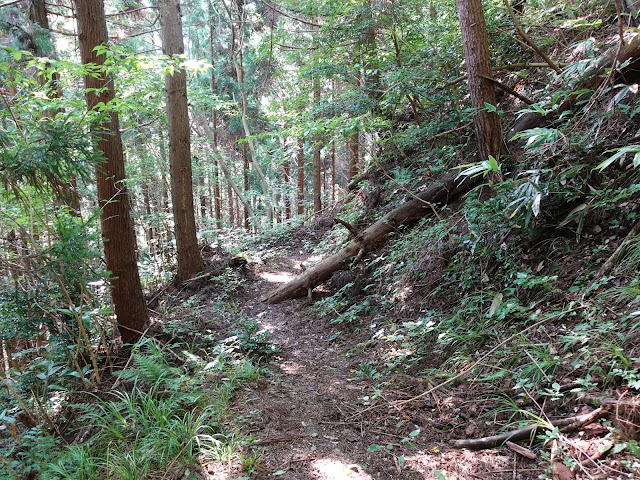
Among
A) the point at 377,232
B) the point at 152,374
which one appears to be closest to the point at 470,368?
the point at 152,374

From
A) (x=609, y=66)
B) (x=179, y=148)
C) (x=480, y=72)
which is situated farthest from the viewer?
(x=179, y=148)

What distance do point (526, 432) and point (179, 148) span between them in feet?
25.1

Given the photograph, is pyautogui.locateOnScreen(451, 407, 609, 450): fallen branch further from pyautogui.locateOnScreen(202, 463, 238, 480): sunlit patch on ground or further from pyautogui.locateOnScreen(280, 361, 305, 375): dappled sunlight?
pyautogui.locateOnScreen(280, 361, 305, 375): dappled sunlight

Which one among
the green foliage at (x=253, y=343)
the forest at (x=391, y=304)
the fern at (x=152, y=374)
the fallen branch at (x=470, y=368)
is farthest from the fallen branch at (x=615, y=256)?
the fern at (x=152, y=374)

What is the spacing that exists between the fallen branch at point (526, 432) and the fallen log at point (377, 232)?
4185 mm

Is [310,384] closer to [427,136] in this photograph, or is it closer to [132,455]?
[132,455]

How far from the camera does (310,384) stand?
13.1ft

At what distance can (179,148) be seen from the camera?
7.81 metres

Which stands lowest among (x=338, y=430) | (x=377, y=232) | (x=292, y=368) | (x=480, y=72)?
(x=292, y=368)

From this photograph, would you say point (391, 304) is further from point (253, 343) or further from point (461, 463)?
point (461, 463)

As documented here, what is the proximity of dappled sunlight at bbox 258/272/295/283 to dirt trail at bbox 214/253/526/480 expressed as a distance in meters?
3.92

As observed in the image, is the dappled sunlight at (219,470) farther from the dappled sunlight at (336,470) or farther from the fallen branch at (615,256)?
the fallen branch at (615,256)

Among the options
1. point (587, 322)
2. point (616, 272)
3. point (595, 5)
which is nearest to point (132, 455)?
point (587, 322)

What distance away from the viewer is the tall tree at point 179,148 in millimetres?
7496
